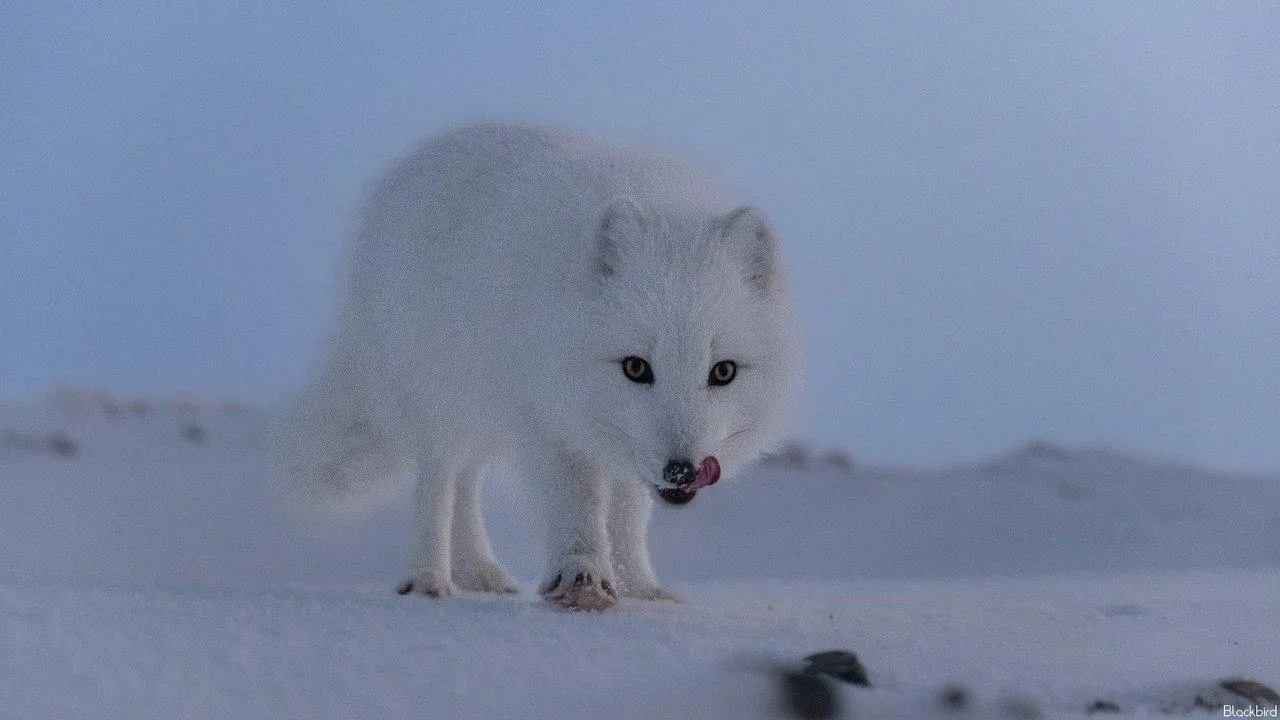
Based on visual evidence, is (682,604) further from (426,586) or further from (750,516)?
(750,516)

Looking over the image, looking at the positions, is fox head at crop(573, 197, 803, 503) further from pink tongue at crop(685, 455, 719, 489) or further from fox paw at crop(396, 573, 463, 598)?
fox paw at crop(396, 573, 463, 598)

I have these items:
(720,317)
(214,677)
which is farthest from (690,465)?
(214,677)

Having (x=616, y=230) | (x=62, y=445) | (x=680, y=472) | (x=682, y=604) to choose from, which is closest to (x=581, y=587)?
(x=682, y=604)

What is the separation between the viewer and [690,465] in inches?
128

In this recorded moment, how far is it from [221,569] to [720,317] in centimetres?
486

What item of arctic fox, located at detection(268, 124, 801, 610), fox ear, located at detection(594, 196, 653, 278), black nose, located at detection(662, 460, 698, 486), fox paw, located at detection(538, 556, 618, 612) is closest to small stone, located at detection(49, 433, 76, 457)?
arctic fox, located at detection(268, 124, 801, 610)

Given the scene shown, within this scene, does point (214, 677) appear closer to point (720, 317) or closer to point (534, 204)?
point (720, 317)

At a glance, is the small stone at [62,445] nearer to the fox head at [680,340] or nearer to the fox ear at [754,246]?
the fox head at [680,340]

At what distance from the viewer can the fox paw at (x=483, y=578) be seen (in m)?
5.07

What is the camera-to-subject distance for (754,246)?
3633 mm

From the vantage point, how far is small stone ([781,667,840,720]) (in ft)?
8.20

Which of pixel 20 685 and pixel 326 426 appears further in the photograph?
pixel 326 426

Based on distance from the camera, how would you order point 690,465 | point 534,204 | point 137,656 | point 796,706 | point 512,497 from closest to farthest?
point 796,706 < point 137,656 < point 690,465 < point 534,204 < point 512,497

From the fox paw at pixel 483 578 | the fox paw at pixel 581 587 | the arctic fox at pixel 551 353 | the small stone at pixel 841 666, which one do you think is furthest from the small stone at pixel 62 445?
the small stone at pixel 841 666
